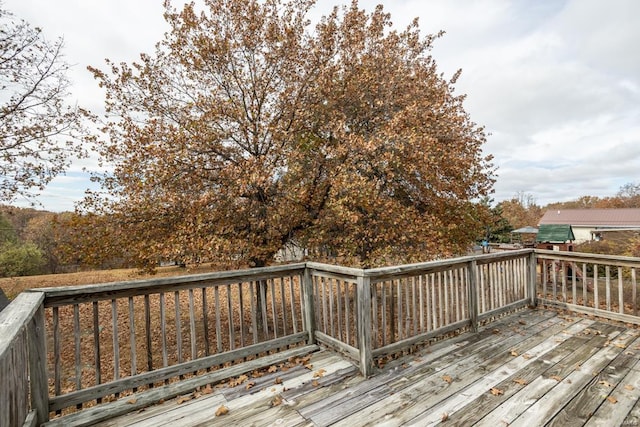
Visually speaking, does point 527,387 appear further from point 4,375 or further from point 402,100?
point 402,100

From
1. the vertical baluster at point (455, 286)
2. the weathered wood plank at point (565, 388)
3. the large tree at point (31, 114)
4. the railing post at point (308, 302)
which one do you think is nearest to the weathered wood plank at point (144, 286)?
the railing post at point (308, 302)

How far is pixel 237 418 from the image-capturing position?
2277mm

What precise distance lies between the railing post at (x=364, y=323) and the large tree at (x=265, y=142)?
2.05 meters

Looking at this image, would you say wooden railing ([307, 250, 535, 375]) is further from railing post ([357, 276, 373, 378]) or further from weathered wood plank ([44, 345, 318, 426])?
weathered wood plank ([44, 345, 318, 426])

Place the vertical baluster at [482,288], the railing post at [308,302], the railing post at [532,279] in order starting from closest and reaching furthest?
the railing post at [308,302] < the vertical baluster at [482,288] < the railing post at [532,279]

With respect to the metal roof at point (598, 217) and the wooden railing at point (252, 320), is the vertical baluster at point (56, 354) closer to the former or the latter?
the wooden railing at point (252, 320)

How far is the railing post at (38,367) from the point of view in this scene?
2082 millimetres

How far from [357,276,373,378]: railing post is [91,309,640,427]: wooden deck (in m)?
0.15

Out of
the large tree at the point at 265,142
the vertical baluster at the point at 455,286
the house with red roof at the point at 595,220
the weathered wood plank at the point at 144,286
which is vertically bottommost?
the house with red roof at the point at 595,220

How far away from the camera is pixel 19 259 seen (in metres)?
15.2

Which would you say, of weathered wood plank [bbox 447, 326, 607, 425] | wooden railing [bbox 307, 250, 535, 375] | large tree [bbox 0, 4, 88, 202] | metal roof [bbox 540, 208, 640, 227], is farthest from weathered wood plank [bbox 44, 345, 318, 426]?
metal roof [bbox 540, 208, 640, 227]

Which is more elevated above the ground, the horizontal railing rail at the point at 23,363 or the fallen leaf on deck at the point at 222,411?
the horizontal railing rail at the point at 23,363

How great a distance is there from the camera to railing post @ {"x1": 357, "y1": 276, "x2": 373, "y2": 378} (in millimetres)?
2922

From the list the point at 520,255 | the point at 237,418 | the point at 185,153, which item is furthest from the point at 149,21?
the point at 520,255
